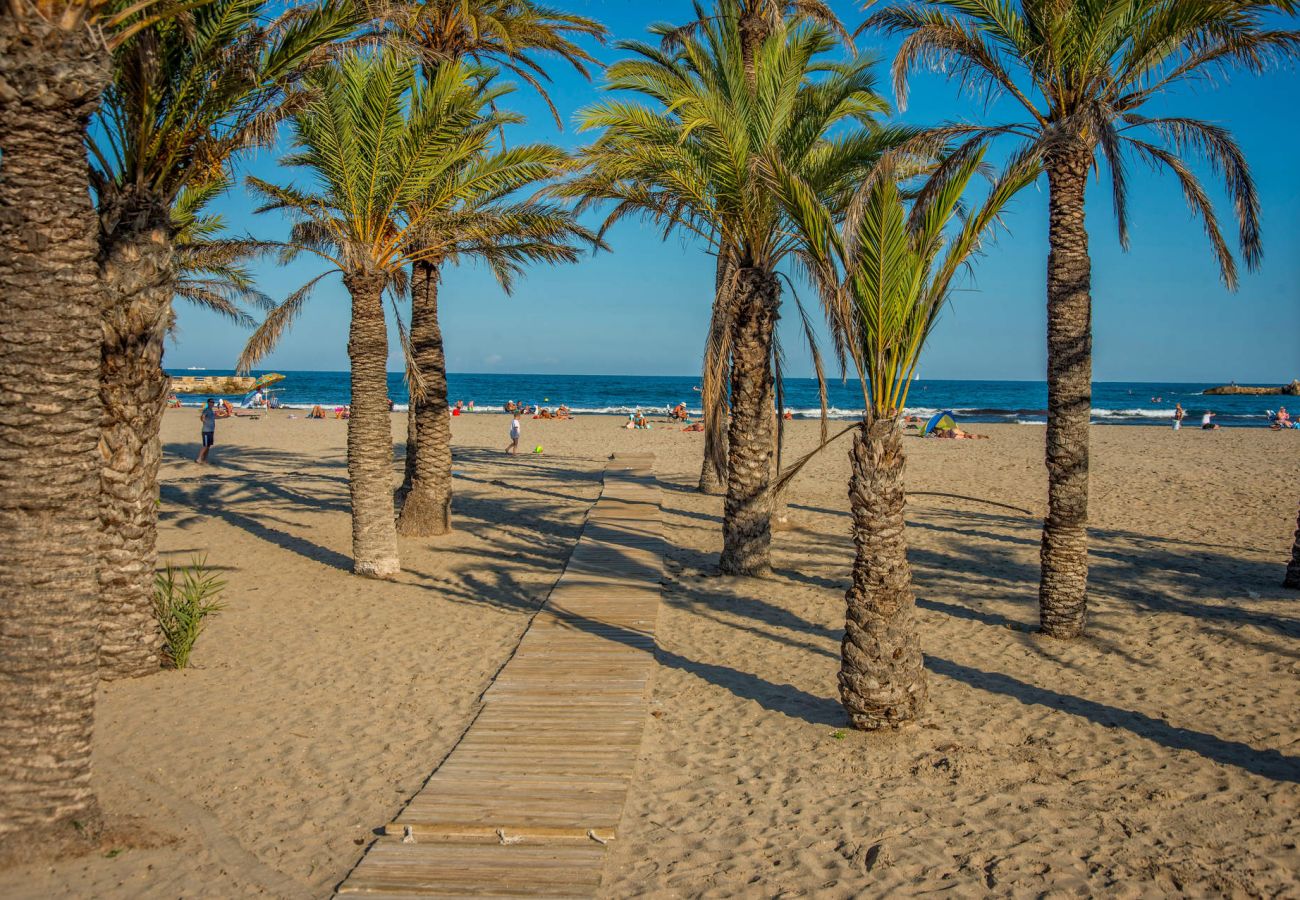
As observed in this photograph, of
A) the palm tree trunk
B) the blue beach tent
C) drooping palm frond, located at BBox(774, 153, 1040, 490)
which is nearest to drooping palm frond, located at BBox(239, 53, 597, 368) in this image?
the palm tree trunk

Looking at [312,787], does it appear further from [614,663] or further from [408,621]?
[408,621]

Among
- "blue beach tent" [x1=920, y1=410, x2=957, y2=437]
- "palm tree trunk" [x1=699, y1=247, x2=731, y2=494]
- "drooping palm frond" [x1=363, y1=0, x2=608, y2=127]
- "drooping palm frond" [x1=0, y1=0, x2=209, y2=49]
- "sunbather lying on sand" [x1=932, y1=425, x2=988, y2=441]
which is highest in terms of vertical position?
"drooping palm frond" [x1=363, y1=0, x2=608, y2=127]

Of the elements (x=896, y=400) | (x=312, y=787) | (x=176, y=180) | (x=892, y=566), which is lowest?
(x=312, y=787)

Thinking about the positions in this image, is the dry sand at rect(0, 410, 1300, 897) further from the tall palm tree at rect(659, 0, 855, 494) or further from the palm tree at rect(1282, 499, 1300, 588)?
the tall palm tree at rect(659, 0, 855, 494)

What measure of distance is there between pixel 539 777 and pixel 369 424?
6290 millimetres

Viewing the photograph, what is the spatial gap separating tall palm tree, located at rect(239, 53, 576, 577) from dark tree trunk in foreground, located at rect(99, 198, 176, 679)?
280cm

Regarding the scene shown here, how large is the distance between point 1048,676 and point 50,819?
23.3ft

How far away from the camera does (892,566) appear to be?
5.96m

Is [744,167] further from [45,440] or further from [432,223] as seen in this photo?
[45,440]

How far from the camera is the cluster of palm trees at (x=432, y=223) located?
4312 millimetres

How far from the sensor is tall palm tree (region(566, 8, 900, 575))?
378 inches

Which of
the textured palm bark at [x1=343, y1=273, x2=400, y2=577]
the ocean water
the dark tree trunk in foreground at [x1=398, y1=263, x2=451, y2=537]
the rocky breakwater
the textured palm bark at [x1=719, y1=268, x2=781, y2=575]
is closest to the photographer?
the textured palm bark at [x1=719, y1=268, x2=781, y2=575]

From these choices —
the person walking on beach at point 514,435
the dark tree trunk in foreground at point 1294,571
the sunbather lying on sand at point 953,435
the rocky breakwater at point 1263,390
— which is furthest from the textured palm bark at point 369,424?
the rocky breakwater at point 1263,390

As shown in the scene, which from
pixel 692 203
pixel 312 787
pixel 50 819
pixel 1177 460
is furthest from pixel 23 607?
pixel 1177 460
